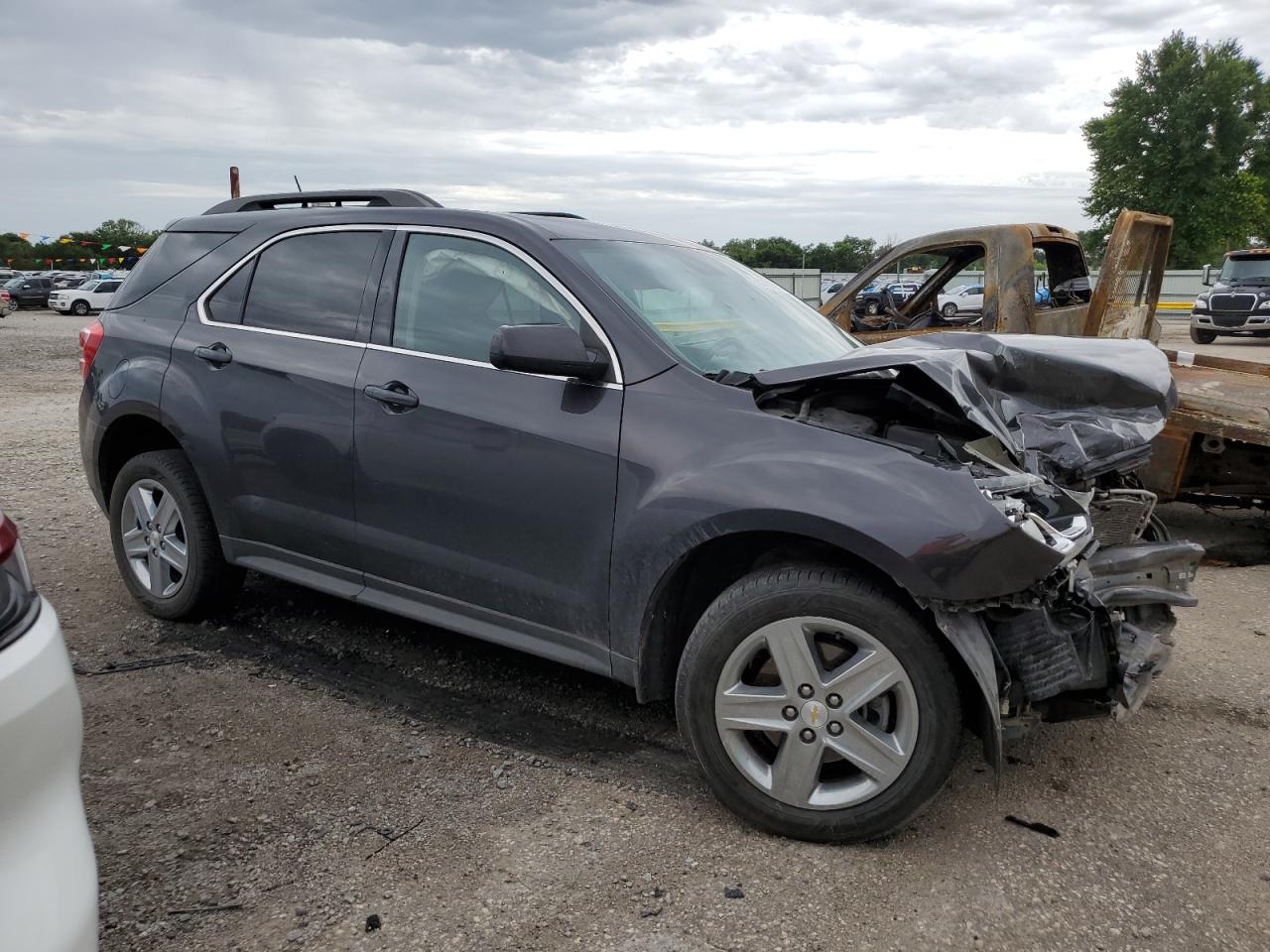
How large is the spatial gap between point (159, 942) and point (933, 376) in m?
2.55

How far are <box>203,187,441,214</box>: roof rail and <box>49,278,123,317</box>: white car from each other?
39.4 metres

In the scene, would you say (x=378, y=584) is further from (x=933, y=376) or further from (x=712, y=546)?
(x=933, y=376)

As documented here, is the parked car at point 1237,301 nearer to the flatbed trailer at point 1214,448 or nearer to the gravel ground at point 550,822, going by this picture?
the flatbed trailer at point 1214,448

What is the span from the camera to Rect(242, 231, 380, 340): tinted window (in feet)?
12.5

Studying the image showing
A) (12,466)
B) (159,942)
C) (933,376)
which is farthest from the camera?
(12,466)

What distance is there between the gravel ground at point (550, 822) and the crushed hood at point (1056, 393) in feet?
3.52

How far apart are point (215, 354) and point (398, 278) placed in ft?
3.04

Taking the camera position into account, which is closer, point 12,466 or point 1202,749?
point 1202,749

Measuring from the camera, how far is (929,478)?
2.67 m

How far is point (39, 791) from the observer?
1614 millimetres

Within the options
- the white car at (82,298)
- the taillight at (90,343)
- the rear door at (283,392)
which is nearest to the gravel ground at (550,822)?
the rear door at (283,392)

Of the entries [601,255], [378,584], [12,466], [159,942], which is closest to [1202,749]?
[601,255]

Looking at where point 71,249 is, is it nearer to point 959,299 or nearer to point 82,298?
point 82,298

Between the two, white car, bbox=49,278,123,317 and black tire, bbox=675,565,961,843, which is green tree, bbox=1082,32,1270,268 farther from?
black tire, bbox=675,565,961,843
